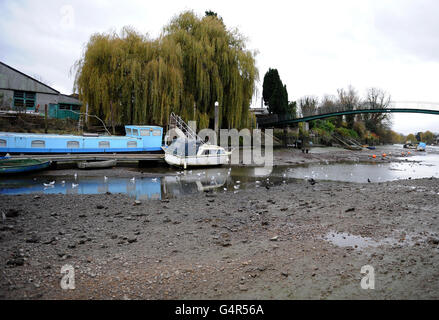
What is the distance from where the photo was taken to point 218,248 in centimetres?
662

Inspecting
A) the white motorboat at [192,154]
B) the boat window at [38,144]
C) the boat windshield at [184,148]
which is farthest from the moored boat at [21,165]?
the boat windshield at [184,148]

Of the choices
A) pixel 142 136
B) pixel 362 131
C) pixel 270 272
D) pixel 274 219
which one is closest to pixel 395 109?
pixel 362 131

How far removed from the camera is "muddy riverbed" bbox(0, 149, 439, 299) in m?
4.85

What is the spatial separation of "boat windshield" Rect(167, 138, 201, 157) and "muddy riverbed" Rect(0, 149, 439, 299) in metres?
9.94

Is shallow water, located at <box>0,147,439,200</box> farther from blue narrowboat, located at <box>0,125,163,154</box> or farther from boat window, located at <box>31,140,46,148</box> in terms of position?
boat window, located at <box>31,140,46,148</box>

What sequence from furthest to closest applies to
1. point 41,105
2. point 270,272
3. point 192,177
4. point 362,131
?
point 362,131 → point 41,105 → point 192,177 → point 270,272

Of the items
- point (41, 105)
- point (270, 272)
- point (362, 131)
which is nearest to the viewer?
point (270, 272)

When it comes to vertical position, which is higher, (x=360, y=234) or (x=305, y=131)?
(x=305, y=131)

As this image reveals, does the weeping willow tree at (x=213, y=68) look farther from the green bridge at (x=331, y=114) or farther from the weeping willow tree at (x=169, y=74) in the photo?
the green bridge at (x=331, y=114)

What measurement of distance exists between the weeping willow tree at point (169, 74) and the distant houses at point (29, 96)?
673 centimetres

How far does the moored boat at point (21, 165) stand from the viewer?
15607 mm

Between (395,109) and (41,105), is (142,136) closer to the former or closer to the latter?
(41,105)

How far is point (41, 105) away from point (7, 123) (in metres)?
6.96
